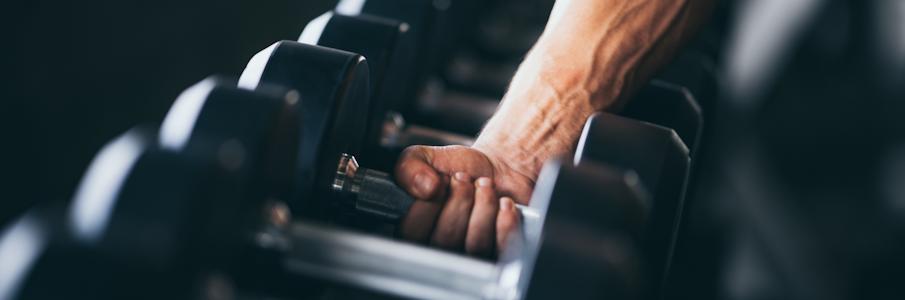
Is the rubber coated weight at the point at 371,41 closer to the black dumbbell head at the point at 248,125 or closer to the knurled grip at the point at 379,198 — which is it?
the knurled grip at the point at 379,198

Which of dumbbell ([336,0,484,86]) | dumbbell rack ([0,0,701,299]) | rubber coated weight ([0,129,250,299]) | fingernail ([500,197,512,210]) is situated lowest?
dumbbell ([336,0,484,86])

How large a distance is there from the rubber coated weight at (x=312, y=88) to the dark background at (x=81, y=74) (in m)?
0.37

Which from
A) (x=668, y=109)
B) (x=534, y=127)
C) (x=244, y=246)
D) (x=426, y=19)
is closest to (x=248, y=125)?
(x=244, y=246)

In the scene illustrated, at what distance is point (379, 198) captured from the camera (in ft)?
3.13

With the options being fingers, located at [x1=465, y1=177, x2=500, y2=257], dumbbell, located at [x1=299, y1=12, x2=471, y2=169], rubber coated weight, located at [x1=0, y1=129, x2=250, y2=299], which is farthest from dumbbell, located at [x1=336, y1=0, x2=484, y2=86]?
rubber coated weight, located at [x1=0, y1=129, x2=250, y2=299]

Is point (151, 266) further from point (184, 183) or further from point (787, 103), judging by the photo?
point (787, 103)

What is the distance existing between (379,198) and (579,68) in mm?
318

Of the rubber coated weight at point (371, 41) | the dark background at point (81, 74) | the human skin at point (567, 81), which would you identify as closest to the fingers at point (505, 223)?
the human skin at point (567, 81)

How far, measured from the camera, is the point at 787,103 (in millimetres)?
2795

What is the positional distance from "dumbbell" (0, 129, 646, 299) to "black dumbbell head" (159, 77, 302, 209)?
0.07ft

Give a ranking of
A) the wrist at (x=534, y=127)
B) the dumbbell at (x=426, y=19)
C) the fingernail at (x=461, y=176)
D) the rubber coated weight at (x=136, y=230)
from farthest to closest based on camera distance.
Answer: the dumbbell at (x=426, y=19) → the wrist at (x=534, y=127) → the fingernail at (x=461, y=176) → the rubber coated weight at (x=136, y=230)

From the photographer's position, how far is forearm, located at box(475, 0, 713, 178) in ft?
3.75

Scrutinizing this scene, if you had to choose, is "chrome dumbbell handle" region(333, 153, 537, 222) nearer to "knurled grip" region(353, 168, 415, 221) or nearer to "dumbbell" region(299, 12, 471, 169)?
"knurled grip" region(353, 168, 415, 221)

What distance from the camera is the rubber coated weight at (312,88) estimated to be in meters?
0.88
